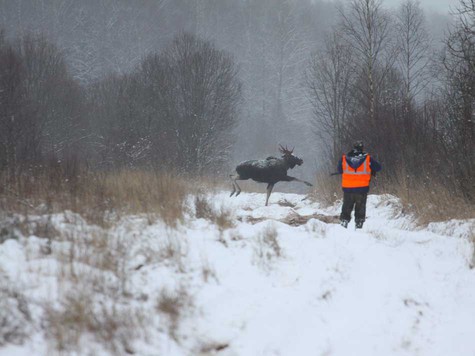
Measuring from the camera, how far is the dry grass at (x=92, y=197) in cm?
471

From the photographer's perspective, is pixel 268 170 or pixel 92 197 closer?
pixel 92 197

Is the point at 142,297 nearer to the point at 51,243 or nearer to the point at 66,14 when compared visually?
the point at 51,243

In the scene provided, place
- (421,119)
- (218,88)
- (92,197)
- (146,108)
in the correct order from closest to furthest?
1. (92,197)
2. (421,119)
3. (146,108)
4. (218,88)

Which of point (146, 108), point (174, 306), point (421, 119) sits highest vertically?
point (146, 108)

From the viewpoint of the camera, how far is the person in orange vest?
7.18m

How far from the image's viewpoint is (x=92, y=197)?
5.16 meters

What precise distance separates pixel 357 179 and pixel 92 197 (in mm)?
4319

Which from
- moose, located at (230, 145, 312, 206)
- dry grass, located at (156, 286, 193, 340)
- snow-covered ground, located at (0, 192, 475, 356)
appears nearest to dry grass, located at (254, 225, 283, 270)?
snow-covered ground, located at (0, 192, 475, 356)

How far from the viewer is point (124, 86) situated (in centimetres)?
2459

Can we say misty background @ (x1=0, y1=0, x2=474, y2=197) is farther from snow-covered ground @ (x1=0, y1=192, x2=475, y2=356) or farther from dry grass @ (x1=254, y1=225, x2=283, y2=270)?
dry grass @ (x1=254, y1=225, x2=283, y2=270)

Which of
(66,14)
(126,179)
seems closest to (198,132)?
(126,179)

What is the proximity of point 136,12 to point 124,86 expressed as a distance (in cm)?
2670

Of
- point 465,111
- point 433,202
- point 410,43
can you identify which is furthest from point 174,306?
point 410,43

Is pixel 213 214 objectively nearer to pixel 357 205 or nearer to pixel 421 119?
pixel 357 205
